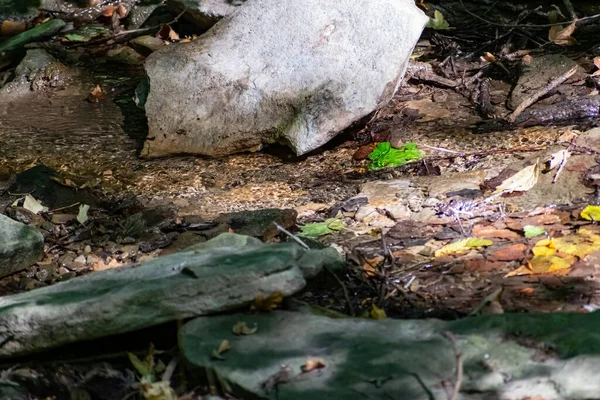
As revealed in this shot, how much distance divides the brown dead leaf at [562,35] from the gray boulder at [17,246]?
390 cm

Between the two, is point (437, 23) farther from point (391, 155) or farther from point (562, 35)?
point (391, 155)

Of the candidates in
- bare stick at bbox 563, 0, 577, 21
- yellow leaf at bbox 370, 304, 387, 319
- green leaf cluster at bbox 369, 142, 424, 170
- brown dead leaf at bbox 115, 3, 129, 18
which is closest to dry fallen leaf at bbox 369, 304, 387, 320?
yellow leaf at bbox 370, 304, 387, 319

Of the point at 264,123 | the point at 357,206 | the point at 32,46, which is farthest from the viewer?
the point at 32,46

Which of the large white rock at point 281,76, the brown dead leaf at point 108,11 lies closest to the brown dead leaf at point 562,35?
the large white rock at point 281,76

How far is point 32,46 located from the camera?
724cm

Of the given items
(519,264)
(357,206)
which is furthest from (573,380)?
(357,206)

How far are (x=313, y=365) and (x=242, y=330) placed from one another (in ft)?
1.13

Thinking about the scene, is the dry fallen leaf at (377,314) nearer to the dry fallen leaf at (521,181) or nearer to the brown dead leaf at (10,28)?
the dry fallen leaf at (521,181)

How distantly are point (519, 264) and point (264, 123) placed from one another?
2257mm

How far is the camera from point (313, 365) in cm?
250

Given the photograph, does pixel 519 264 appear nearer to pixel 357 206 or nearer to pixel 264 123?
pixel 357 206

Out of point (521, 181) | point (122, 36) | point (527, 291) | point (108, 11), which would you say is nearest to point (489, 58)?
point (521, 181)

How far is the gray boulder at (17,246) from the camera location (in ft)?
12.9

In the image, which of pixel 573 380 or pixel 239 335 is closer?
pixel 573 380
